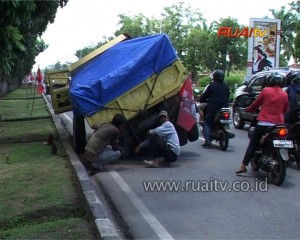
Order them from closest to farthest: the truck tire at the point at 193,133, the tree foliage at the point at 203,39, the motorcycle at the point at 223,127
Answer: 1. the truck tire at the point at 193,133
2. the motorcycle at the point at 223,127
3. the tree foliage at the point at 203,39

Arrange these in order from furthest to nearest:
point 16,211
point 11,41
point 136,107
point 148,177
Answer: point 11,41, point 136,107, point 148,177, point 16,211

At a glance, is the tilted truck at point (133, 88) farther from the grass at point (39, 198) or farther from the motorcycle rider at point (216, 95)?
the grass at point (39, 198)

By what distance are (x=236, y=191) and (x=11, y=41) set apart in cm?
648

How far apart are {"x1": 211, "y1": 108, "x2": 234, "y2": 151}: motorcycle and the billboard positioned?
2241cm

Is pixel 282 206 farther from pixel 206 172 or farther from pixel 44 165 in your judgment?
pixel 44 165

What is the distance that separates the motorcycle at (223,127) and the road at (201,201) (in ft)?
3.84

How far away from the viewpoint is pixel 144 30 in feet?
244

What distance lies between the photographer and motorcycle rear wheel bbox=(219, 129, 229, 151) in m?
10.8

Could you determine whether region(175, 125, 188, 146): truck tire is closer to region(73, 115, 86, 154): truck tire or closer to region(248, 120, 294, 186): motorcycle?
region(73, 115, 86, 154): truck tire

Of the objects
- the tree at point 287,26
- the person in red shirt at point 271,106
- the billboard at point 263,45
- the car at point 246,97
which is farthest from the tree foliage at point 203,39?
the person in red shirt at point 271,106

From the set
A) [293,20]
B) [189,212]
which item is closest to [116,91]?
[189,212]

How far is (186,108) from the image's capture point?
398 inches

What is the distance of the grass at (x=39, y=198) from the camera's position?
5.39 m

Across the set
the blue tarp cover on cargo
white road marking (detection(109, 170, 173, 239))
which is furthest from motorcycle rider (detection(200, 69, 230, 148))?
white road marking (detection(109, 170, 173, 239))
